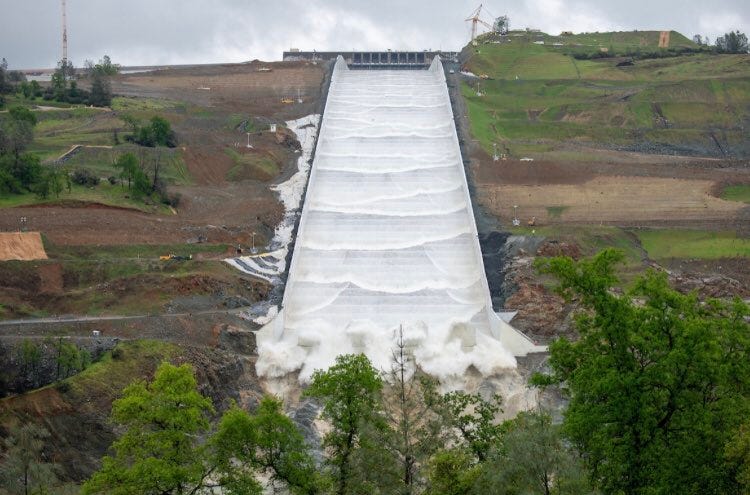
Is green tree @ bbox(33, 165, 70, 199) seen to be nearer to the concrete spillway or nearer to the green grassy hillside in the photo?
the concrete spillway

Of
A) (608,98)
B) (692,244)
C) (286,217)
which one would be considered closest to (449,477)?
(692,244)

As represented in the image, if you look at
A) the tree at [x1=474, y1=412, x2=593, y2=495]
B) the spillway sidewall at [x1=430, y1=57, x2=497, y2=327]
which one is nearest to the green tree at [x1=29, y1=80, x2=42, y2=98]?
the spillway sidewall at [x1=430, y1=57, x2=497, y2=327]

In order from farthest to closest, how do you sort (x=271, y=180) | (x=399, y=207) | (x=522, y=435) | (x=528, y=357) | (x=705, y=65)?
1. (x=705, y=65)
2. (x=271, y=180)
3. (x=399, y=207)
4. (x=528, y=357)
5. (x=522, y=435)

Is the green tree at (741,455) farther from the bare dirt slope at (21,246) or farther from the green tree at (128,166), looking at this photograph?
the green tree at (128,166)

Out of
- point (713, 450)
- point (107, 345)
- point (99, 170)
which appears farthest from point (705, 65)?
point (713, 450)

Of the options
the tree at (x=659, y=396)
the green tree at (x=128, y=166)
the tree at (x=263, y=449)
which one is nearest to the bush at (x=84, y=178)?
the green tree at (x=128, y=166)

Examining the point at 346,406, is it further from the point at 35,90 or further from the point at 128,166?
the point at 35,90

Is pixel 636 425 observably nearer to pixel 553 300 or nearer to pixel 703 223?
pixel 553 300
